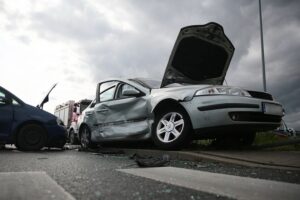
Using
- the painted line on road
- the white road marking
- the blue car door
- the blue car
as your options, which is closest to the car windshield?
the blue car

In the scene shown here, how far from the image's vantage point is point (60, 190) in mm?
2688

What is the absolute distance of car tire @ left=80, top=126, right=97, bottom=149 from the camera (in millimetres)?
8422

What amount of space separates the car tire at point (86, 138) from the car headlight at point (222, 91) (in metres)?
3.43

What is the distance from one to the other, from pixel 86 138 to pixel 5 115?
1784mm

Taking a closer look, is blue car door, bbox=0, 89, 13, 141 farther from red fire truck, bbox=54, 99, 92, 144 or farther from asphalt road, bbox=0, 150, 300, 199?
red fire truck, bbox=54, 99, 92, 144

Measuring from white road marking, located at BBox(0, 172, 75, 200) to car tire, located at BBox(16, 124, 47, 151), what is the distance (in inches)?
184

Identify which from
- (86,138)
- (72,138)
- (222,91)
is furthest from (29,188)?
(72,138)

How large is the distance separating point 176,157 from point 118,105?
2.29 m

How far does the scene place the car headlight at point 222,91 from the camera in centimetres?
577

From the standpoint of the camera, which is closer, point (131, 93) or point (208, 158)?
point (208, 158)

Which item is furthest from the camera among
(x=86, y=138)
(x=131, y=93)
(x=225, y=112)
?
(x=86, y=138)

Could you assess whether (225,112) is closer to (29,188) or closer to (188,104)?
(188,104)

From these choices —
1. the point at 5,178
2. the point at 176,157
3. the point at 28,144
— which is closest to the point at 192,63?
the point at 176,157

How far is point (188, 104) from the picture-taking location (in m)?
5.83
